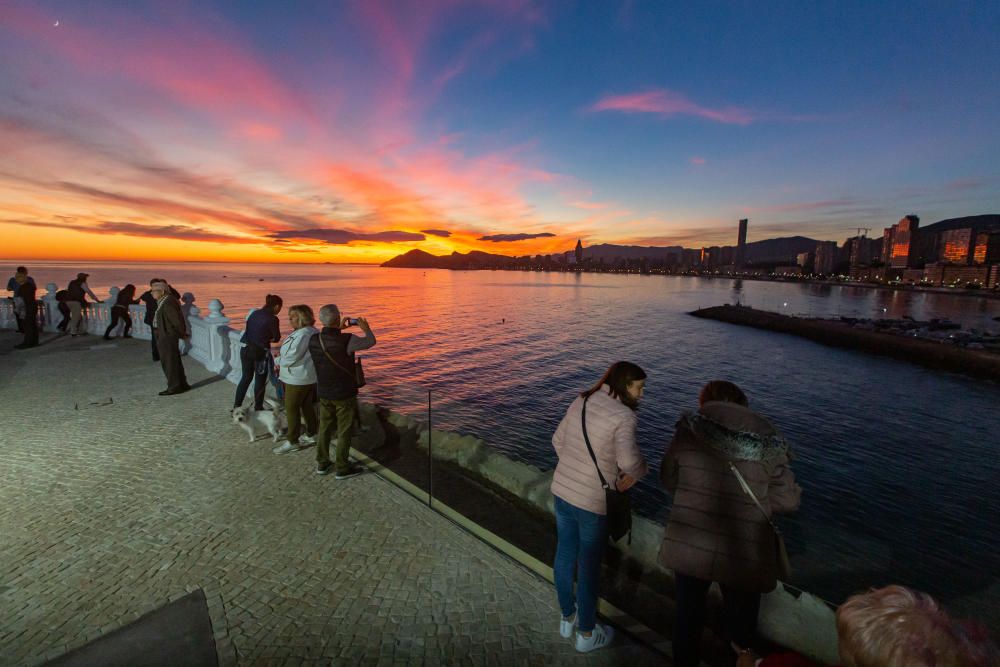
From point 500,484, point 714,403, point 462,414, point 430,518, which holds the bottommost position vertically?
point 462,414

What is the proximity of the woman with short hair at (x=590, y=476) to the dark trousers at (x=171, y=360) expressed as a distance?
7.88 meters

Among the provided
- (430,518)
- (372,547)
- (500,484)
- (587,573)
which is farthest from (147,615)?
(500,484)

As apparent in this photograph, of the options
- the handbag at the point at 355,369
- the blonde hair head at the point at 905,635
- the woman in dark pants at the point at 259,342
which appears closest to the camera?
the blonde hair head at the point at 905,635

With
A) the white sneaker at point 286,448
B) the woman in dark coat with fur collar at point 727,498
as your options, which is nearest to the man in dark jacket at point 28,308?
the white sneaker at point 286,448

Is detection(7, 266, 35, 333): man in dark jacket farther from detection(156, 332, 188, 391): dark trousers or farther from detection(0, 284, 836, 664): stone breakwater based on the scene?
detection(156, 332, 188, 391): dark trousers

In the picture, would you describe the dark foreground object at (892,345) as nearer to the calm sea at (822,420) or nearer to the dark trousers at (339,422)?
the calm sea at (822,420)

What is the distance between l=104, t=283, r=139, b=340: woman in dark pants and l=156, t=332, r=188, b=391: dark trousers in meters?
7.35

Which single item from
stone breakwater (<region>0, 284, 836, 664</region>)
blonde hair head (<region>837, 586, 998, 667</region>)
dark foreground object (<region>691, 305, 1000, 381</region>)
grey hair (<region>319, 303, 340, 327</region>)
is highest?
grey hair (<region>319, 303, 340, 327</region>)

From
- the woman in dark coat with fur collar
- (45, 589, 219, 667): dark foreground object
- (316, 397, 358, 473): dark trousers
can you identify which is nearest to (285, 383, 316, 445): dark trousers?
(316, 397, 358, 473): dark trousers

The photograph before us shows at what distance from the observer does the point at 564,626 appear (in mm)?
3057

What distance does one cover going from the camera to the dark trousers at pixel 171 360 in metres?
7.64

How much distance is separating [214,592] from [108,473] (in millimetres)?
2964

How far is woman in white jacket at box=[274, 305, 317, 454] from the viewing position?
5.31m

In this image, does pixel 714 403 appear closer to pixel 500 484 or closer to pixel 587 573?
pixel 587 573
